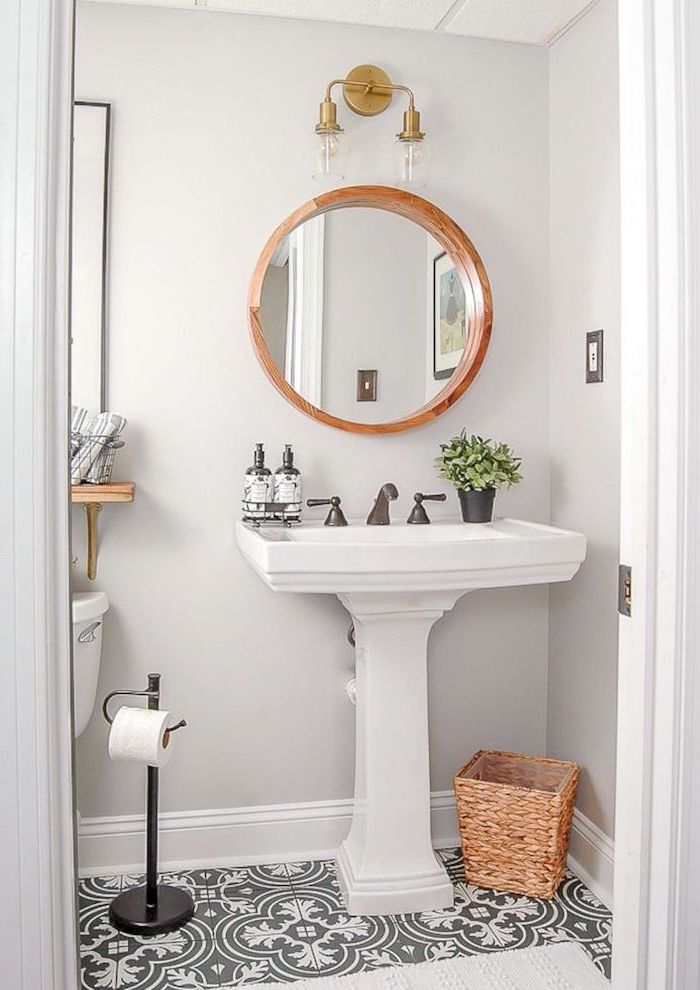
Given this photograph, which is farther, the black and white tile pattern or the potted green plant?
the potted green plant

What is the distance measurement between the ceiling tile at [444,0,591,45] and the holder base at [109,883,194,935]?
243cm

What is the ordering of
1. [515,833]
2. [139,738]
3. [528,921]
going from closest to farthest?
[139,738] → [528,921] → [515,833]

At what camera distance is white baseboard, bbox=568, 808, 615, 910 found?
97.0 inches

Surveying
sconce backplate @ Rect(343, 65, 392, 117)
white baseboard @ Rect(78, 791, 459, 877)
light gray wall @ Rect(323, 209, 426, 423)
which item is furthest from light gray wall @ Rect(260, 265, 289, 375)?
white baseboard @ Rect(78, 791, 459, 877)

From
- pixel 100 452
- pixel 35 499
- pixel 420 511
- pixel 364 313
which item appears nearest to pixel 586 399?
pixel 420 511

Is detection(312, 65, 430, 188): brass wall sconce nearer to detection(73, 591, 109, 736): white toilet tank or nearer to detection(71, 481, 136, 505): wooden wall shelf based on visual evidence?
detection(71, 481, 136, 505): wooden wall shelf

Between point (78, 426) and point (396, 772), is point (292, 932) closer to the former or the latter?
point (396, 772)

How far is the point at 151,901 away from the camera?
7.68 feet

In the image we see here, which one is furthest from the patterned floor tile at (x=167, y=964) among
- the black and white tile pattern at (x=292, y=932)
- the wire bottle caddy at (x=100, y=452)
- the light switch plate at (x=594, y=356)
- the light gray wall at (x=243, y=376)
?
the light switch plate at (x=594, y=356)

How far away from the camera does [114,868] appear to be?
8.55ft

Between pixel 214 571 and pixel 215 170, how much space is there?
110 cm

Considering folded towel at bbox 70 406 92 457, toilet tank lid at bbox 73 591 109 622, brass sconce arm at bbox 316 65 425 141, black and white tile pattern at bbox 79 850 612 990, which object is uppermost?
brass sconce arm at bbox 316 65 425 141

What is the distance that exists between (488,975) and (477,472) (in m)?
1.23

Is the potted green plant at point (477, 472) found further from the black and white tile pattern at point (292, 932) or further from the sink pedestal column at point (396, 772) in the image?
the black and white tile pattern at point (292, 932)
